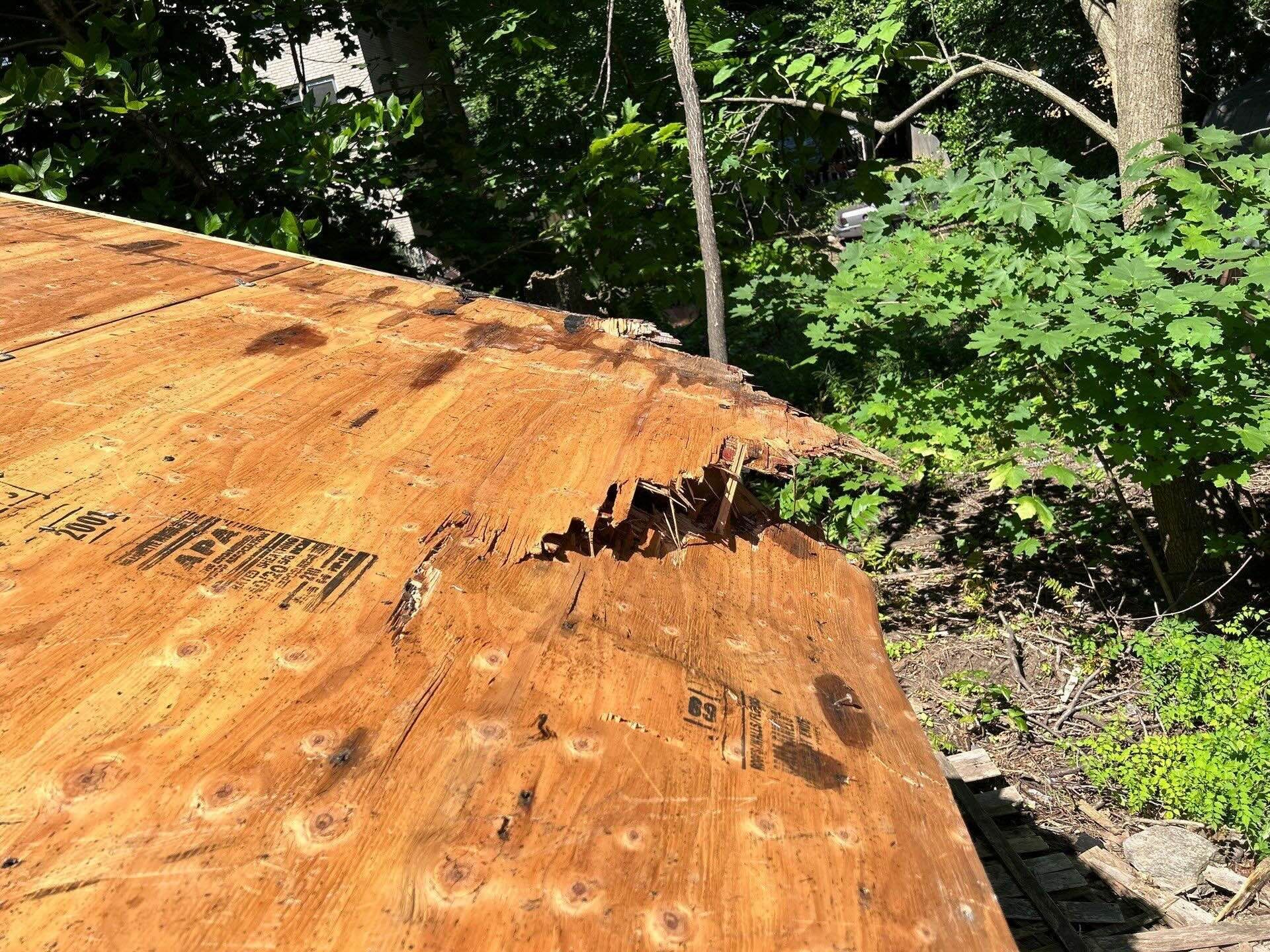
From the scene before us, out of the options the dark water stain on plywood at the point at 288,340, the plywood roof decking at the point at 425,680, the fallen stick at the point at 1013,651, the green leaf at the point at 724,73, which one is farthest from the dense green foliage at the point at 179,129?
the fallen stick at the point at 1013,651

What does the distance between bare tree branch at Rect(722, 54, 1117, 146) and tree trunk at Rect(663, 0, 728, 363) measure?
80 cm

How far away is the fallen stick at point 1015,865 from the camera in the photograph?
2.79 m

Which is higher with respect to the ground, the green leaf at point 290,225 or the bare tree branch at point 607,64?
the bare tree branch at point 607,64

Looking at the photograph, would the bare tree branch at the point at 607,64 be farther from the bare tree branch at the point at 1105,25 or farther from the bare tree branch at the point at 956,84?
the bare tree branch at the point at 1105,25

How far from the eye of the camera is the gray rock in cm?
307

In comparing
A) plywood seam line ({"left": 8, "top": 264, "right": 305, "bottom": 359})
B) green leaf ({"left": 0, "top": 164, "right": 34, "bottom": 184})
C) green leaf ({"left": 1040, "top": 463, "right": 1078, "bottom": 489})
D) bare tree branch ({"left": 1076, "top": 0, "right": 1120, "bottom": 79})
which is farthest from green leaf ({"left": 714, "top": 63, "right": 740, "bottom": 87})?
plywood seam line ({"left": 8, "top": 264, "right": 305, "bottom": 359})

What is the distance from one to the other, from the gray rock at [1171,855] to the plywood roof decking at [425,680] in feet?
8.41

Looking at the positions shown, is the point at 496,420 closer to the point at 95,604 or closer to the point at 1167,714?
the point at 95,604

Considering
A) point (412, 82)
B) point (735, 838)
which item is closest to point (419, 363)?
point (735, 838)

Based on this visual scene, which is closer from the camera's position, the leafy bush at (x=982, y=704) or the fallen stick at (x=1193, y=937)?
the fallen stick at (x=1193, y=937)

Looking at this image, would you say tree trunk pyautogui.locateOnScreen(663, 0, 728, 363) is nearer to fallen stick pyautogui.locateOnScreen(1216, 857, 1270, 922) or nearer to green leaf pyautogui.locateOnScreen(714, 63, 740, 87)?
green leaf pyautogui.locateOnScreen(714, 63, 740, 87)

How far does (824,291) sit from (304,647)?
→ 12.8 feet

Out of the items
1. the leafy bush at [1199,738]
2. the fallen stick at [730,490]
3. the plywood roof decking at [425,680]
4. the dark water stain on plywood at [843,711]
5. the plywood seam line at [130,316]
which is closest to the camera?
the plywood roof decking at [425,680]

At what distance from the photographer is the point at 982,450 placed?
474 cm
